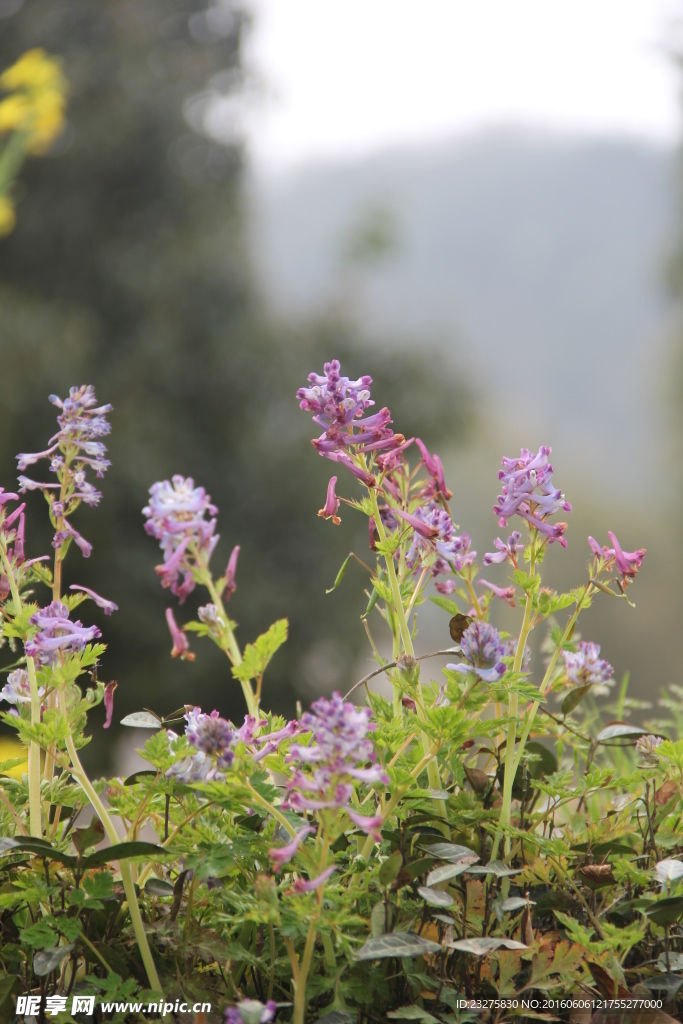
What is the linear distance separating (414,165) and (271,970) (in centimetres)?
3413

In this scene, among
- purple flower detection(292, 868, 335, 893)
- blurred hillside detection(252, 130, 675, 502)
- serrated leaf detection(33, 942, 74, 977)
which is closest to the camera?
purple flower detection(292, 868, 335, 893)

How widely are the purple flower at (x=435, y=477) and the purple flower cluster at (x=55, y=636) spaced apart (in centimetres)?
32

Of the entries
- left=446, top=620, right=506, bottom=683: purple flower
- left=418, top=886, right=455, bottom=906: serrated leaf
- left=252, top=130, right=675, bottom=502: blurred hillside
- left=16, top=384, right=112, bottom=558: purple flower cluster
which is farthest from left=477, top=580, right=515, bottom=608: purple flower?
left=252, top=130, right=675, bottom=502: blurred hillside

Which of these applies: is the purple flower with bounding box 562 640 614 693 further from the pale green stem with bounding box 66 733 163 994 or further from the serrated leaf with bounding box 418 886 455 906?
the pale green stem with bounding box 66 733 163 994


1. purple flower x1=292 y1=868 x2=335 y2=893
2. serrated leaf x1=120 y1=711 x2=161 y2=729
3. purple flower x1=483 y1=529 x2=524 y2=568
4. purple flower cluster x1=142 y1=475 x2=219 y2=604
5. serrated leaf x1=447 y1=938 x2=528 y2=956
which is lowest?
serrated leaf x1=447 y1=938 x2=528 y2=956

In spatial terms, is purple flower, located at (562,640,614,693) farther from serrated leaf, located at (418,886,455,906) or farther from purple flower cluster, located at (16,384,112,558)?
purple flower cluster, located at (16,384,112,558)

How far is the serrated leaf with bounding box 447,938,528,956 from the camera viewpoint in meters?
0.57

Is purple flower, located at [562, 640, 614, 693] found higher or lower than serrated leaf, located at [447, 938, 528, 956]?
higher

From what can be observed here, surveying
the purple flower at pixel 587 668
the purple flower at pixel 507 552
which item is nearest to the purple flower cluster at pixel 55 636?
the purple flower at pixel 507 552

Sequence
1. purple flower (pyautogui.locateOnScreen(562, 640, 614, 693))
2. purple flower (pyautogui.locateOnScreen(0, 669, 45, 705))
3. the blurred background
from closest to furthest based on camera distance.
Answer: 1. purple flower (pyautogui.locateOnScreen(0, 669, 45, 705))
2. purple flower (pyautogui.locateOnScreen(562, 640, 614, 693))
3. the blurred background

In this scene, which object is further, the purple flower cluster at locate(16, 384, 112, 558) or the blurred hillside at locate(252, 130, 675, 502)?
the blurred hillside at locate(252, 130, 675, 502)

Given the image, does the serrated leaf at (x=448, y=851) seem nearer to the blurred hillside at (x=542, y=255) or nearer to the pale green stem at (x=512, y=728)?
the pale green stem at (x=512, y=728)

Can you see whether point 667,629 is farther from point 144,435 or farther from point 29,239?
point 29,239

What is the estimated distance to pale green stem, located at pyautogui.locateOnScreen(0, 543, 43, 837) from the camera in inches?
25.9
